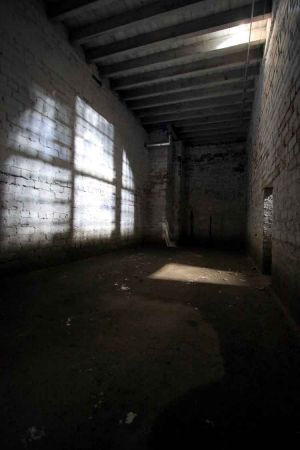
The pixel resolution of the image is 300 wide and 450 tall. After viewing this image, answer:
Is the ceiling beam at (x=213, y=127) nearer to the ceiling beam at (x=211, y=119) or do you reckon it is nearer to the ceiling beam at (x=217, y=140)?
the ceiling beam at (x=211, y=119)

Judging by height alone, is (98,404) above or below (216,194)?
below

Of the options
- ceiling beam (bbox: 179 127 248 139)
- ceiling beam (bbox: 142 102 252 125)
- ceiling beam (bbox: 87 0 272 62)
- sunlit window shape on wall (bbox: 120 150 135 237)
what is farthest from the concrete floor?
ceiling beam (bbox: 179 127 248 139)

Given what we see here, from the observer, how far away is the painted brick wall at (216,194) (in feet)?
29.5

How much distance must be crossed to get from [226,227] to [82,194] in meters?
6.26

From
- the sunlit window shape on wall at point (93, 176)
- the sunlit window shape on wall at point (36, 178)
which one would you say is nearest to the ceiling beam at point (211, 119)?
the sunlit window shape on wall at point (93, 176)

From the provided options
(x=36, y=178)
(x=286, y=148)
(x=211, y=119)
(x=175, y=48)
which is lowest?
(x=36, y=178)

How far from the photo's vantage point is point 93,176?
5.32m

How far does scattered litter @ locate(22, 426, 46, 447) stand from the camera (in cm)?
97

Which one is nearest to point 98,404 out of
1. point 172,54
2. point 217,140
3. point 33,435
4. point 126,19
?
point 33,435

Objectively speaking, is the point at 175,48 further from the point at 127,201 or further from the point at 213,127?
the point at 127,201

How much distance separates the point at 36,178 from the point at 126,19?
3140 mm

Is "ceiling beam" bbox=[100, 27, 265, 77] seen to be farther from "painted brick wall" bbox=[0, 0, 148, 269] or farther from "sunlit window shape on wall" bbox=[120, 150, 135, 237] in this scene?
"sunlit window shape on wall" bbox=[120, 150, 135, 237]

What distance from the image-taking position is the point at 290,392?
1261 millimetres

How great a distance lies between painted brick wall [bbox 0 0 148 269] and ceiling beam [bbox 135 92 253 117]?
4.63 ft
